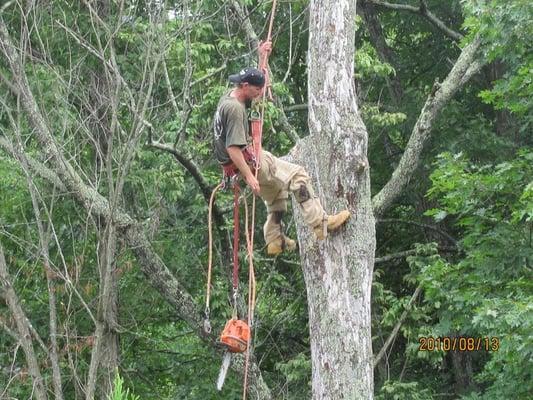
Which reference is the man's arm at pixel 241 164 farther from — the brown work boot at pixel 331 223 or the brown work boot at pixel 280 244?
the brown work boot at pixel 280 244

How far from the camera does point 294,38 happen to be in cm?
1400

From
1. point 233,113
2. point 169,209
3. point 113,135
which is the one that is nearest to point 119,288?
point 169,209

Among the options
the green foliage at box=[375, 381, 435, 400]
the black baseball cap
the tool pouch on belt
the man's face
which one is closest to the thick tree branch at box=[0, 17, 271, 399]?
the green foliage at box=[375, 381, 435, 400]

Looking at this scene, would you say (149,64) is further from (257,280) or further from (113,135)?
(257,280)

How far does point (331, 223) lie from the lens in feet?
22.6

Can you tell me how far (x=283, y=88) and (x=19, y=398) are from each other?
201 inches

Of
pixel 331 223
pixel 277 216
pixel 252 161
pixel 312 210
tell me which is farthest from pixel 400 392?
pixel 252 161

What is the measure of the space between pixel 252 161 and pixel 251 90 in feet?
1.55

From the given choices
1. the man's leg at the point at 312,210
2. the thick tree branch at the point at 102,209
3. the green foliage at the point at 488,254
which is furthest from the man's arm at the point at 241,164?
→ the green foliage at the point at 488,254

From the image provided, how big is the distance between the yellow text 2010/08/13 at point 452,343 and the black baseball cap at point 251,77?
5.99m

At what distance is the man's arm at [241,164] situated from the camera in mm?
6719

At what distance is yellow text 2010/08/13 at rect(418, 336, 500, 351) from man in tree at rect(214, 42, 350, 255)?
5333mm

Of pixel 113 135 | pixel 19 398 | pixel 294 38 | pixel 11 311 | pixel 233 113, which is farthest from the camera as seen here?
pixel 294 38

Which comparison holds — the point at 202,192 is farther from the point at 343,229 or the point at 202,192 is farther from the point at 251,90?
the point at 251,90
